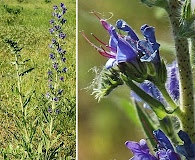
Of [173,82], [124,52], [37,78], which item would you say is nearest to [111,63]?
[124,52]

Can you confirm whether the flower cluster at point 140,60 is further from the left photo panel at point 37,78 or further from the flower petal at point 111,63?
the left photo panel at point 37,78

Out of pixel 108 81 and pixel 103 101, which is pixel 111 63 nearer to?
pixel 108 81

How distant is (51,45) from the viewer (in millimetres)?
1775

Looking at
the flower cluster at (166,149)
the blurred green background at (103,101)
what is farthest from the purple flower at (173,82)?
the blurred green background at (103,101)

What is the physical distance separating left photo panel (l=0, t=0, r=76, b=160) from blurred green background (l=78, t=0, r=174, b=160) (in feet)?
0.11

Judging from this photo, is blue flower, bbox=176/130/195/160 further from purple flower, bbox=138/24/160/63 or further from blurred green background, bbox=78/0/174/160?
blurred green background, bbox=78/0/174/160

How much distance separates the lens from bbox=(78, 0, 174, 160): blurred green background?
1.76 metres

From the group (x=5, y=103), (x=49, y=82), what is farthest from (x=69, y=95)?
(x=5, y=103)

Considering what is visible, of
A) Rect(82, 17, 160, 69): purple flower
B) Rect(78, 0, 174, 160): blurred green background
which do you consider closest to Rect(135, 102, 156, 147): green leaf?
Rect(82, 17, 160, 69): purple flower

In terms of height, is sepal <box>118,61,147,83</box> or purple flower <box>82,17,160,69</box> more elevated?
purple flower <box>82,17,160,69</box>

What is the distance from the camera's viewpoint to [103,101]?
181 centimetres

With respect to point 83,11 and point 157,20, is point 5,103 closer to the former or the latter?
point 83,11

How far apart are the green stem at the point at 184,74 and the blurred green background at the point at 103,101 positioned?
3.16ft

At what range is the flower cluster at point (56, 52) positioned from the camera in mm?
1770
